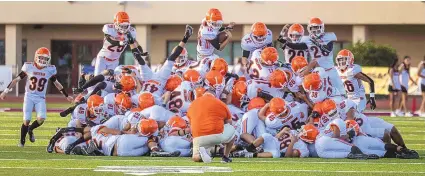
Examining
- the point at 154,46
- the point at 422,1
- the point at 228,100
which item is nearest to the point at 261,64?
the point at 228,100

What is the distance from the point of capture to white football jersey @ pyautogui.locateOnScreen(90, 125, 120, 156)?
1512 centimetres

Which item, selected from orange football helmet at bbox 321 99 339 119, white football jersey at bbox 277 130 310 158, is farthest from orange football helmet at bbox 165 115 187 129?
orange football helmet at bbox 321 99 339 119

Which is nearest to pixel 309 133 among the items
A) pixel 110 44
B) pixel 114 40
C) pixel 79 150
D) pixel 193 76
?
pixel 193 76

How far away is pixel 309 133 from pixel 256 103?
110cm

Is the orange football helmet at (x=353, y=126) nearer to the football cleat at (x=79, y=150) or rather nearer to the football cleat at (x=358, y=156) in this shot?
the football cleat at (x=358, y=156)

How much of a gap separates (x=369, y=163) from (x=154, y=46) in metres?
28.0

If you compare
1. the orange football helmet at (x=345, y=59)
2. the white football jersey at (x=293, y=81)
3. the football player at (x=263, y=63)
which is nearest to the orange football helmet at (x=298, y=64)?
the white football jersey at (x=293, y=81)

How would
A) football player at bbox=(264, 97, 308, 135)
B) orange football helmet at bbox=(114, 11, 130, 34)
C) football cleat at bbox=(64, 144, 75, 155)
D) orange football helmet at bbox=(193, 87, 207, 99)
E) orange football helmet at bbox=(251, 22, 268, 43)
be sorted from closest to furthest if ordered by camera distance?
1. football player at bbox=(264, 97, 308, 135)
2. football cleat at bbox=(64, 144, 75, 155)
3. orange football helmet at bbox=(193, 87, 207, 99)
4. orange football helmet at bbox=(251, 22, 268, 43)
5. orange football helmet at bbox=(114, 11, 130, 34)

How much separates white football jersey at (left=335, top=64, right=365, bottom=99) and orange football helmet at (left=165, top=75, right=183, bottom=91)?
8.58 ft

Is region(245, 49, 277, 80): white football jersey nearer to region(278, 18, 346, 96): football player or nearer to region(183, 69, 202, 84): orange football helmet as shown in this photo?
region(278, 18, 346, 96): football player

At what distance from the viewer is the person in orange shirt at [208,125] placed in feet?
44.3

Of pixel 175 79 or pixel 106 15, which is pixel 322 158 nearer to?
pixel 175 79

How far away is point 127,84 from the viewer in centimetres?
1652

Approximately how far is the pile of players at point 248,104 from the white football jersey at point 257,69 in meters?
0.01
